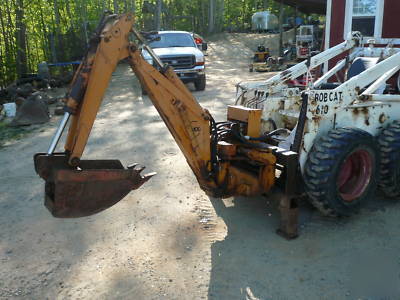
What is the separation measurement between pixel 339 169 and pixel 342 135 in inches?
12.8

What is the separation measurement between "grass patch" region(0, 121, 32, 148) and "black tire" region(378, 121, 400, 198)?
6.84m

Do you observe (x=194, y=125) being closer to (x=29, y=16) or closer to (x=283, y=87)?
(x=283, y=87)

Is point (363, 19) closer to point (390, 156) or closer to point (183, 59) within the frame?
point (183, 59)

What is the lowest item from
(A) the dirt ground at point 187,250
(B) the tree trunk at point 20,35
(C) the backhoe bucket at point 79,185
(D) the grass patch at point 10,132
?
(D) the grass patch at point 10,132

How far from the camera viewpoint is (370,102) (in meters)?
4.38

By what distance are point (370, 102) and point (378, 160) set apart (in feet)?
2.01

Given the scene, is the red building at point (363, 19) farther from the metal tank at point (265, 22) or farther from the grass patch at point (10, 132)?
the metal tank at point (265, 22)

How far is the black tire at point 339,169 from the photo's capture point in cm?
390

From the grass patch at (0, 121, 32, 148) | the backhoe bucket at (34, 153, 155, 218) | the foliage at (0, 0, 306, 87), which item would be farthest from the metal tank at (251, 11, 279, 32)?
the backhoe bucket at (34, 153, 155, 218)

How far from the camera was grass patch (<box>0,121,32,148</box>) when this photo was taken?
865 centimetres

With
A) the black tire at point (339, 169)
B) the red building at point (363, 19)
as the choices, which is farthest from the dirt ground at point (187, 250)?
the red building at point (363, 19)

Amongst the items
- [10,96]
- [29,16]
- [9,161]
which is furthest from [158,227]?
[29,16]

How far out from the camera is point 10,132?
9.23 metres

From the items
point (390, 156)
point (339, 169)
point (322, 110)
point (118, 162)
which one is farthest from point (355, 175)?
point (118, 162)
